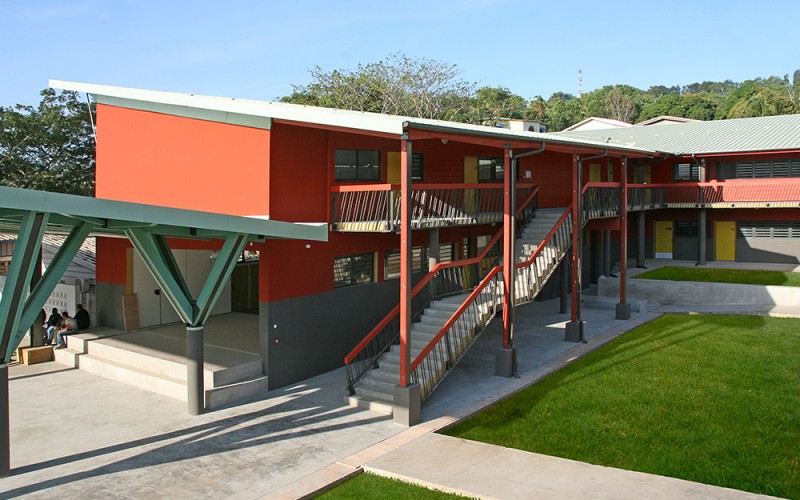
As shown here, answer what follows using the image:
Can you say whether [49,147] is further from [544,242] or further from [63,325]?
[544,242]

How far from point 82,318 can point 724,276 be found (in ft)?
70.7

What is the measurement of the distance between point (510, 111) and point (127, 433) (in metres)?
79.5

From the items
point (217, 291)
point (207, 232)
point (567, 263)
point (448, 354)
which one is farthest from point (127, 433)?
point (567, 263)

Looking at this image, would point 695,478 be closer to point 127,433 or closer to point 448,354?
point 448,354

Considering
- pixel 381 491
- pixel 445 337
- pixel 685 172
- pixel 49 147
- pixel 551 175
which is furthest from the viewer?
pixel 49 147

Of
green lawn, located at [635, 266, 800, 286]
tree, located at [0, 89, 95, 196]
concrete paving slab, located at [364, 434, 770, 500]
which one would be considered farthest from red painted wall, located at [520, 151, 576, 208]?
tree, located at [0, 89, 95, 196]

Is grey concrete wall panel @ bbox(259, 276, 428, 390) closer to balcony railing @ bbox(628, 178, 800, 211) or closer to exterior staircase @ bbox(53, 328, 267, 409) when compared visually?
exterior staircase @ bbox(53, 328, 267, 409)

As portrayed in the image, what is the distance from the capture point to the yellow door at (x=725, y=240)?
98.0 feet

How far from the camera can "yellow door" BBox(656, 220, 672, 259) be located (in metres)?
31.4

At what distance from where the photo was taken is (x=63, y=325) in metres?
19.4

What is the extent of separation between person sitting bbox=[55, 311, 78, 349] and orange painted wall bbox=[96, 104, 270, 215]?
3578 mm

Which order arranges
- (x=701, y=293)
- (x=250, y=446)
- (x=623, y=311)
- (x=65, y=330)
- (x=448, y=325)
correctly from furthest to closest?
(x=701, y=293), (x=623, y=311), (x=65, y=330), (x=448, y=325), (x=250, y=446)

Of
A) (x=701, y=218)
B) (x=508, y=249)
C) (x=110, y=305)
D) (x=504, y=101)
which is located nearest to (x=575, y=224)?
(x=508, y=249)

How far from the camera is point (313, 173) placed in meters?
16.5
